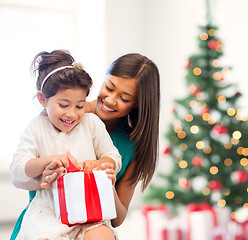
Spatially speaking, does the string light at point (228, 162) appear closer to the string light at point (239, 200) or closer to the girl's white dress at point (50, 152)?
the string light at point (239, 200)

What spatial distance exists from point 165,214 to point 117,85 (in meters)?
2.55

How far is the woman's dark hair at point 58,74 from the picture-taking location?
1.15 m

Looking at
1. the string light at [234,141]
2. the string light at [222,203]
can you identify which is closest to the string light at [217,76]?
the string light at [234,141]

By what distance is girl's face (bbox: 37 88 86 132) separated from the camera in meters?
1.14

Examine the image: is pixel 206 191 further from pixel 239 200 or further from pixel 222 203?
pixel 239 200

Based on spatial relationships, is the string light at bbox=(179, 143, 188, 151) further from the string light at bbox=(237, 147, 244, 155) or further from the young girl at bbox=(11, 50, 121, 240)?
the young girl at bbox=(11, 50, 121, 240)

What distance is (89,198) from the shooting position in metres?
1.10

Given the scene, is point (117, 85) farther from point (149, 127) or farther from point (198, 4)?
point (198, 4)

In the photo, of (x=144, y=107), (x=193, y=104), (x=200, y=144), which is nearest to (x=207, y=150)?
(x=200, y=144)

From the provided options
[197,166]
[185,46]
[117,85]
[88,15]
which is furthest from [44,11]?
[117,85]

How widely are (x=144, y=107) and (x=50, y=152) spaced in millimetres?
386

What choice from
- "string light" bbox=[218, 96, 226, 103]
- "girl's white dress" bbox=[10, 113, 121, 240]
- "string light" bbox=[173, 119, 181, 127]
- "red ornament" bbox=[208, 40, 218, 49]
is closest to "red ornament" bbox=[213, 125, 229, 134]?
"string light" bbox=[218, 96, 226, 103]

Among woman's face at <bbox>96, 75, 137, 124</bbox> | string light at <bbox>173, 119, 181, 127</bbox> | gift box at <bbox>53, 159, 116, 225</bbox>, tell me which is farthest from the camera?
string light at <bbox>173, 119, 181, 127</bbox>

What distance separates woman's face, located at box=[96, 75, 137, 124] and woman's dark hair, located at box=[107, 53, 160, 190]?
0.02m
